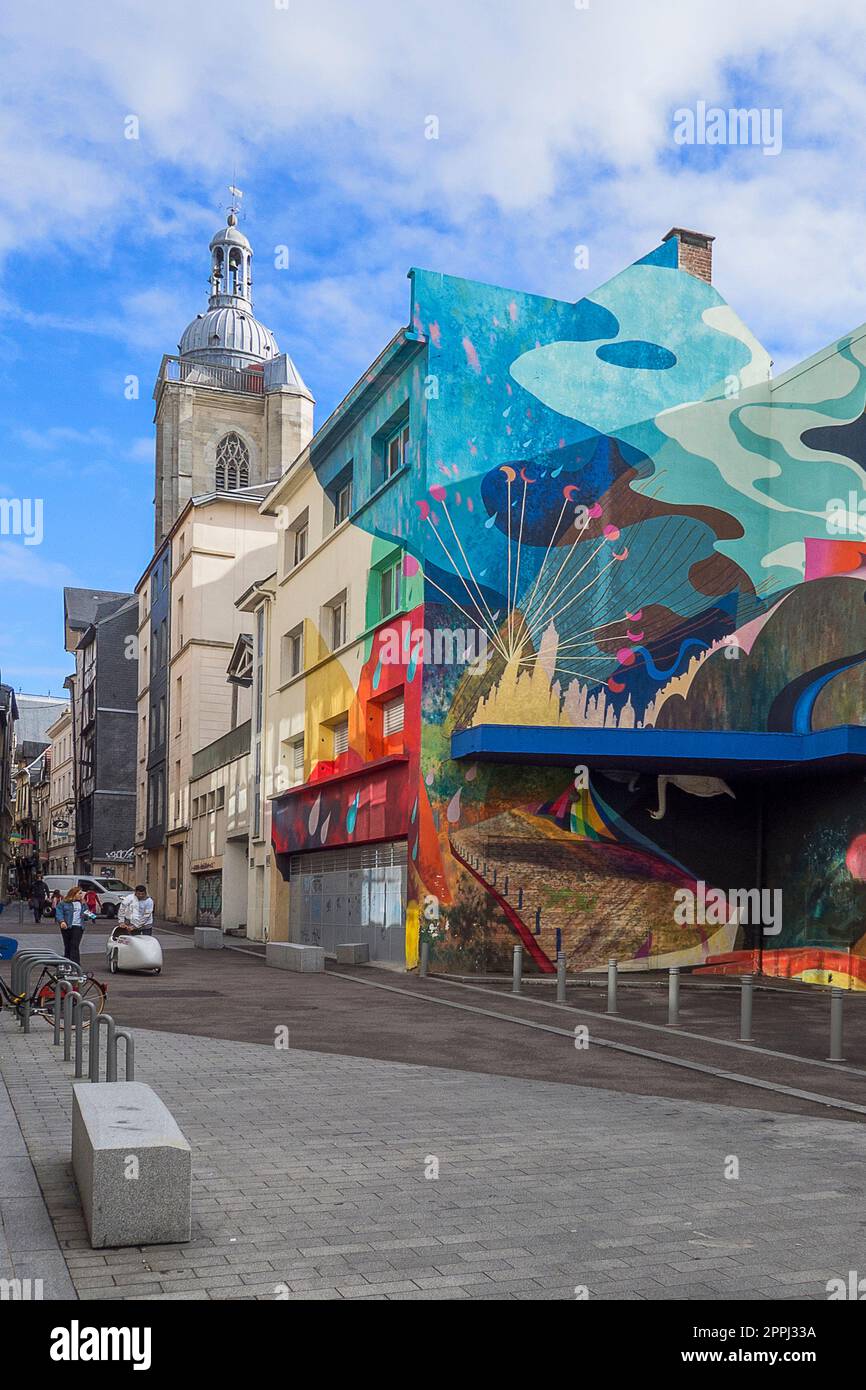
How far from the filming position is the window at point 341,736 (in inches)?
1169

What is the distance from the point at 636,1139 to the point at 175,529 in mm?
44492

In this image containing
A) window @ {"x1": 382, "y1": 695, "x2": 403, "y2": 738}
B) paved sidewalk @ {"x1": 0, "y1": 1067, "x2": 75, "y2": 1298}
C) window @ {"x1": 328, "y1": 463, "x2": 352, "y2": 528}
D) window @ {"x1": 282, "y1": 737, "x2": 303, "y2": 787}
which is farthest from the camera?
window @ {"x1": 282, "y1": 737, "x2": 303, "y2": 787}

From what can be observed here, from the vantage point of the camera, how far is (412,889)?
939 inches

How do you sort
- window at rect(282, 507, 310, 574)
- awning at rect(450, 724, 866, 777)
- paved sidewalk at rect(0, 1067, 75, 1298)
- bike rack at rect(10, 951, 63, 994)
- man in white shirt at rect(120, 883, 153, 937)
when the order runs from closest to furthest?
paved sidewalk at rect(0, 1067, 75, 1298) → bike rack at rect(10, 951, 63, 994) → awning at rect(450, 724, 866, 777) → man in white shirt at rect(120, 883, 153, 937) → window at rect(282, 507, 310, 574)

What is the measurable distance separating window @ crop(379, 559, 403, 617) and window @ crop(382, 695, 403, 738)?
1.85m

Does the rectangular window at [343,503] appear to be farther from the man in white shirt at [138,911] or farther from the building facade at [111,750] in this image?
the building facade at [111,750]

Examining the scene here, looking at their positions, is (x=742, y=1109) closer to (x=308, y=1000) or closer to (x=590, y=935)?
(x=308, y=1000)

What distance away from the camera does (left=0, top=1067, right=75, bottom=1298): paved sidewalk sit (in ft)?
18.6

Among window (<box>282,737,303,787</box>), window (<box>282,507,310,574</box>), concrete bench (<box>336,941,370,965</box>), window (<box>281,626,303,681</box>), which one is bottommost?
concrete bench (<box>336,941,370,965</box>)

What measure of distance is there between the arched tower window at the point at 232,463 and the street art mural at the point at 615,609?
46057mm

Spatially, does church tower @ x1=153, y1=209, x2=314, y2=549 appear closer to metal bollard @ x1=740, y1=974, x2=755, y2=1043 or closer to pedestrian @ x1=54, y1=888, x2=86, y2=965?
pedestrian @ x1=54, y1=888, x2=86, y2=965

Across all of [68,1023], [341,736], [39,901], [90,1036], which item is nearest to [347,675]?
[341,736]

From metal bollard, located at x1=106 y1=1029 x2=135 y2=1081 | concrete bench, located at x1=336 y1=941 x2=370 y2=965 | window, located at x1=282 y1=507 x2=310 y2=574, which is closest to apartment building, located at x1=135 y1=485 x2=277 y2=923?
window, located at x1=282 y1=507 x2=310 y2=574

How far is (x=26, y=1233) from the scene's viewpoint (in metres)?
6.30
